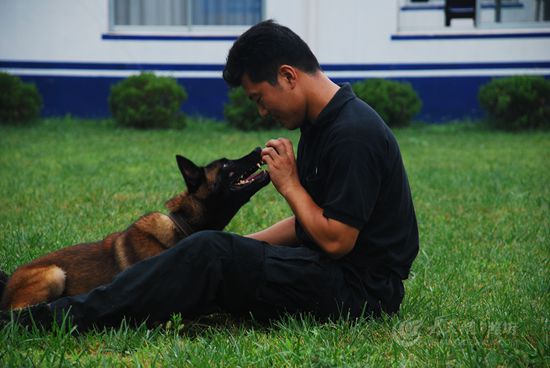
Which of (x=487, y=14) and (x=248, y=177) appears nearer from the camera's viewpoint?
(x=248, y=177)

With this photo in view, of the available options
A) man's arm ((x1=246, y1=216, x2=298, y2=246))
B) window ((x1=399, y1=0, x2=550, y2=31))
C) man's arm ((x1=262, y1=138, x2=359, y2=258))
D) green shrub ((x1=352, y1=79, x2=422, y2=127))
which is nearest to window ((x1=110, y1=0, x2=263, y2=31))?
green shrub ((x1=352, y1=79, x2=422, y2=127))

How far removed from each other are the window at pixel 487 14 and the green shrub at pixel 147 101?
17.4 feet

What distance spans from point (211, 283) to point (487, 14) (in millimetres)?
16655

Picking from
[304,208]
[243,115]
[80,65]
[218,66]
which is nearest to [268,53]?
[304,208]

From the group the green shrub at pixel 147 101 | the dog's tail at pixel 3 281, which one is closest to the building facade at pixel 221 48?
the green shrub at pixel 147 101

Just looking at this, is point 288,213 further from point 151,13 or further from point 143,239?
Answer: point 151,13

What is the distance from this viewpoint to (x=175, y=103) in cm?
1673

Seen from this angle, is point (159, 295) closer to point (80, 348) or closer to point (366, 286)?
point (80, 348)

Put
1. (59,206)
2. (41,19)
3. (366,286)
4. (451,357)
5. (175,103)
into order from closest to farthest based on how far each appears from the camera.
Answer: (451,357) → (366,286) → (59,206) → (175,103) → (41,19)

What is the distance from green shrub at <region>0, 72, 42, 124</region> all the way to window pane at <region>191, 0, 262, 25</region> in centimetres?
397

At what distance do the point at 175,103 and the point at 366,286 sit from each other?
1286 cm

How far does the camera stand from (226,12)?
18516 mm

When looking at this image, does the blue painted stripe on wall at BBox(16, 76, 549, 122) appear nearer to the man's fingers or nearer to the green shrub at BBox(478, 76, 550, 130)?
the green shrub at BBox(478, 76, 550, 130)

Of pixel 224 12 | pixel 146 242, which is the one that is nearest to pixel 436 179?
pixel 146 242
